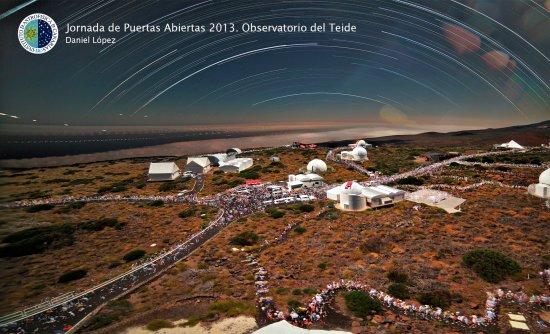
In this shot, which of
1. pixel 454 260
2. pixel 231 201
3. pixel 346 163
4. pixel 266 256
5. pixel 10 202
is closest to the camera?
pixel 454 260

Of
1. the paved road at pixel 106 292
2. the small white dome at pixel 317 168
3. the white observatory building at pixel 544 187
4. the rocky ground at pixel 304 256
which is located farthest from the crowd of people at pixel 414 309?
the small white dome at pixel 317 168

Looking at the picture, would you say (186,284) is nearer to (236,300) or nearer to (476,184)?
(236,300)

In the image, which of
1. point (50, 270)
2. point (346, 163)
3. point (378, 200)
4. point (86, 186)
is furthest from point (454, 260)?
point (86, 186)

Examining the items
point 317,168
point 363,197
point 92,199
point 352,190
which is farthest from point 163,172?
point 363,197

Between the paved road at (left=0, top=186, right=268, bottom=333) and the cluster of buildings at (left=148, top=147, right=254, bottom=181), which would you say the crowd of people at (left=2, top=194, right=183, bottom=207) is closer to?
the cluster of buildings at (left=148, top=147, right=254, bottom=181)

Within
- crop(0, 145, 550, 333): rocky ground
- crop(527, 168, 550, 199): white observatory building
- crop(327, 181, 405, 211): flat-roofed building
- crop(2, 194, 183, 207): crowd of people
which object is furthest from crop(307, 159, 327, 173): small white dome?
crop(527, 168, 550, 199): white observatory building

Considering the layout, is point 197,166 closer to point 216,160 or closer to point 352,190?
point 216,160

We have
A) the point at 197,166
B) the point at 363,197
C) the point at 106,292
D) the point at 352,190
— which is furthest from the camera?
the point at 197,166

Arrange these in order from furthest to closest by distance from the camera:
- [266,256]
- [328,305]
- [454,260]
Result: [266,256], [454,260], [328,305]

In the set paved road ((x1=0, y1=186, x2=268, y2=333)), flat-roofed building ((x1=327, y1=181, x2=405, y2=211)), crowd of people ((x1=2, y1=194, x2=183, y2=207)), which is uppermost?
flat-roofed building ((x1=327, y1=181, x2=405, y2=211))
